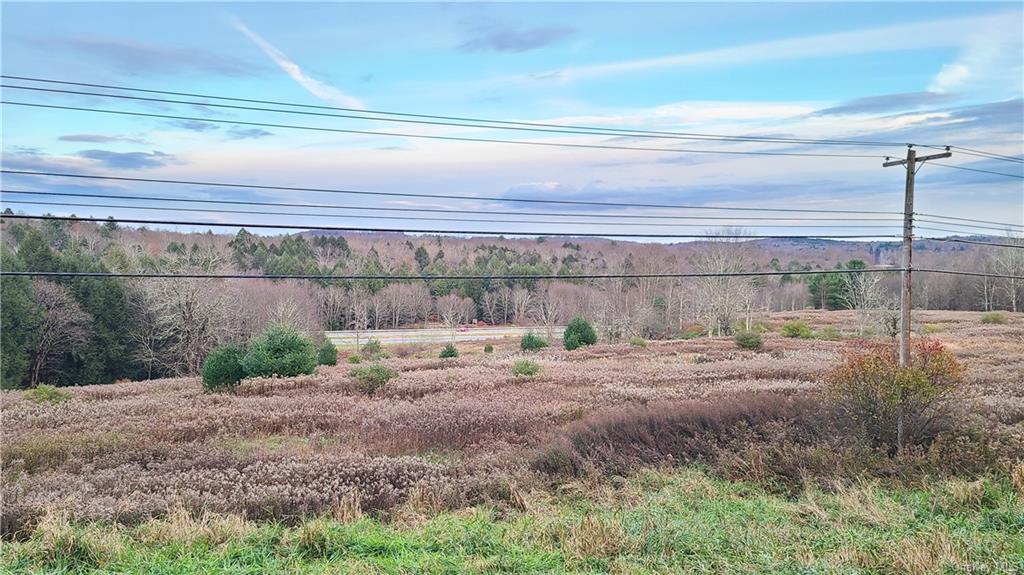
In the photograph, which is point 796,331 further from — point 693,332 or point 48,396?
point 48,396

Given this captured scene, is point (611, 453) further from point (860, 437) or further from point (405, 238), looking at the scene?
point (405, 238)

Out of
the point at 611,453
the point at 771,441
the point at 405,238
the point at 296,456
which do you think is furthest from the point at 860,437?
the point at 405,238

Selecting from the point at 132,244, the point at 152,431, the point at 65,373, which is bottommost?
the point at 65,373

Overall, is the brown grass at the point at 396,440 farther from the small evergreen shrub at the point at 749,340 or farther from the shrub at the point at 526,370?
the small evergreen shrub at the point at 749,340

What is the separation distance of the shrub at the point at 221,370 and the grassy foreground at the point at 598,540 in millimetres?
15753

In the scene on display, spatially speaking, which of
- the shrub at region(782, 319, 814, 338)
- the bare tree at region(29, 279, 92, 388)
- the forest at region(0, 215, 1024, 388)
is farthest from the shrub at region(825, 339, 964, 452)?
the bare tree at region(29, 279, 92, 388)

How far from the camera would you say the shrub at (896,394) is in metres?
13.3

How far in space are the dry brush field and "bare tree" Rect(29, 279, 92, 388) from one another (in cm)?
1664

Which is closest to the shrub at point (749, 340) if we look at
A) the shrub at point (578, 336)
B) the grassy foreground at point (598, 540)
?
the shrub at point (578, 336)

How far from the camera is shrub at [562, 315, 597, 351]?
41406 mm

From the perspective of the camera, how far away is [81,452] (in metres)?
13.1

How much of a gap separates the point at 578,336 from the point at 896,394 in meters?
28.9

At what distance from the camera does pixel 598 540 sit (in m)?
7.66

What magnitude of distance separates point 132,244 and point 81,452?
51364mm
